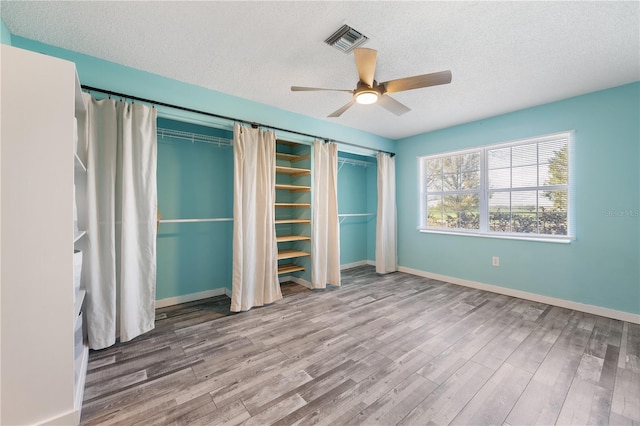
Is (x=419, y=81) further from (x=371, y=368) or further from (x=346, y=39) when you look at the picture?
(x=371, y=368)

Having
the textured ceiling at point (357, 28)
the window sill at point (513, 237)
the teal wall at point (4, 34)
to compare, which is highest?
the textured ceiling at point (357, 28)

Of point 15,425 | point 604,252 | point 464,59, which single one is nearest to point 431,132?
point 464,59

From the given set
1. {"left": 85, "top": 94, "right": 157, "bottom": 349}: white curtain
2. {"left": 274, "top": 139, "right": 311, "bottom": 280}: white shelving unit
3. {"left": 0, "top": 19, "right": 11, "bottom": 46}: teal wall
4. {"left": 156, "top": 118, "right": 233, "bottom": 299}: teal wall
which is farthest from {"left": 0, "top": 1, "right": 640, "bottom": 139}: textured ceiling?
{"left": 274, "top": 139, "right": 311, "bottom": 280}: white shelving unit

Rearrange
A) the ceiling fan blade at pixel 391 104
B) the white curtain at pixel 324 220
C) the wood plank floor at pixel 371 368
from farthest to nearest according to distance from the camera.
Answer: the white curtain at pixel 324 220
the ceiling fan blade at pixel 391 104
the wood plank floor at pixel 371 368

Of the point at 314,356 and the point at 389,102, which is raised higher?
the point at 389,102

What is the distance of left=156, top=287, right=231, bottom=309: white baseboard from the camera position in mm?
3122

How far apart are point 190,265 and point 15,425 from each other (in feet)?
6.98

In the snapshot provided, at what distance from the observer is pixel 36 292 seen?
51.8 inches

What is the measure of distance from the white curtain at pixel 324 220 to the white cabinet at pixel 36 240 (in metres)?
2.71

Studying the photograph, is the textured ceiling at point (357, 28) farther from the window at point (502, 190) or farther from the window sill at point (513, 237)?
the window sill at point (513, 237)

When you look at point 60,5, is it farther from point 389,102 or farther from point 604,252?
point 604,252

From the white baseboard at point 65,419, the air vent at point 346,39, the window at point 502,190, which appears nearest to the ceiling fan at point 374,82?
the air vent at point 346,39

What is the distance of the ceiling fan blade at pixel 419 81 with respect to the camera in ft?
6.15

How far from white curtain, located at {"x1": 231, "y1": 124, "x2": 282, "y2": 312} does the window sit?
289 centimetres
